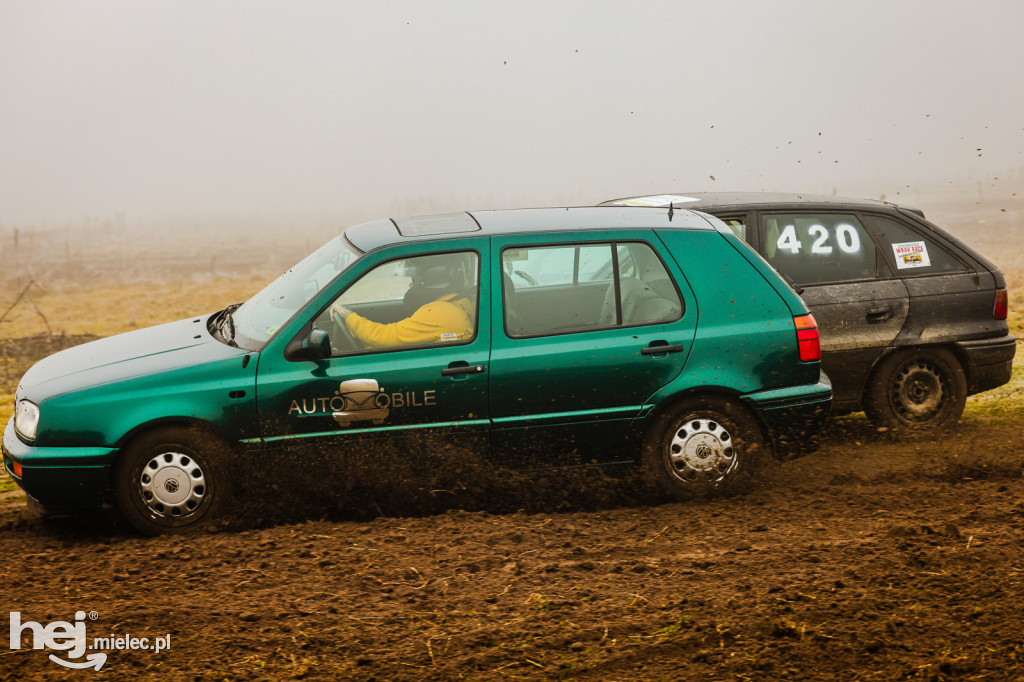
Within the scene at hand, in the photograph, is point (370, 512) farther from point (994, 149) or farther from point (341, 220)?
point (994, 149)

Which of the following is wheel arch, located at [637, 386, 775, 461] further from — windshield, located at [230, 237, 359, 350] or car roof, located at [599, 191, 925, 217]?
windshield, located at [230, 237, 359, 350]

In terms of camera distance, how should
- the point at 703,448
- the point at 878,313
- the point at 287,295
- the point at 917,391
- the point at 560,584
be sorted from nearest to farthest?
the point at 560,584
the point at 703,448
the point at 287,295
the point at 878,313
the point at 917,391

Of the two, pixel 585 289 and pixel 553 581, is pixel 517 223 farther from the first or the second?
pixel 553 581

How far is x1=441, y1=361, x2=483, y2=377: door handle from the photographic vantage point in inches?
207

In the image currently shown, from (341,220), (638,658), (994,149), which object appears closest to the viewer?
(638,658)

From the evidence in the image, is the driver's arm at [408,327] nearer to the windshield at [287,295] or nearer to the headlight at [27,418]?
the windshield at [287,295]

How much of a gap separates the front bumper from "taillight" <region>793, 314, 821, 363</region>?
396 cm

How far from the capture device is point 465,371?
17.3 ft

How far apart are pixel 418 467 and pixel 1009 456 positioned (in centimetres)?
413

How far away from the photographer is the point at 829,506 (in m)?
5.57

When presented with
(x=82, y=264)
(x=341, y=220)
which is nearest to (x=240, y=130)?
(x=341, y=220)

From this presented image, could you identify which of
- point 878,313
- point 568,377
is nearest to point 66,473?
point 568,377

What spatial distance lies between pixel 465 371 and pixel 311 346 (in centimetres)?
86

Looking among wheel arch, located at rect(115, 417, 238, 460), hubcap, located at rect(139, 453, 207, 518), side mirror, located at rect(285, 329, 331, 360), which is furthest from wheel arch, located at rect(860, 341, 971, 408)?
hubcap, located at rect(139, 453, 207, 518)
